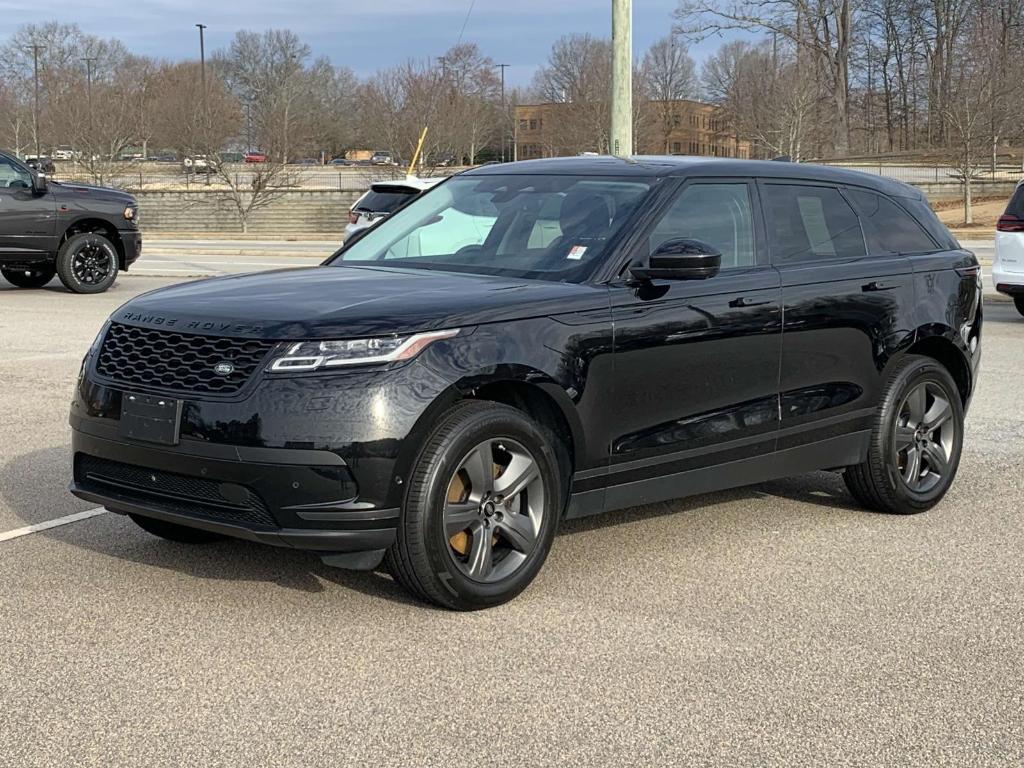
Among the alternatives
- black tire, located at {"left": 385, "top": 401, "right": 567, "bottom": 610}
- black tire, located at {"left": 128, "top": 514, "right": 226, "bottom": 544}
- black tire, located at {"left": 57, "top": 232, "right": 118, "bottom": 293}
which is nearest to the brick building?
black tire, located at {"left": 57, "top": 232, "right": 118, "bottom": 293}

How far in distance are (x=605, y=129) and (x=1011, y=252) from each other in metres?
43.2

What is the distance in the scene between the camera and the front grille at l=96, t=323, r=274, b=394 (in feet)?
15.4

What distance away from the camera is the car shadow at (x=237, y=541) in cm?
538

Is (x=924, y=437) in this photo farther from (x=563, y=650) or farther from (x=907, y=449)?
(x=563, y=650)

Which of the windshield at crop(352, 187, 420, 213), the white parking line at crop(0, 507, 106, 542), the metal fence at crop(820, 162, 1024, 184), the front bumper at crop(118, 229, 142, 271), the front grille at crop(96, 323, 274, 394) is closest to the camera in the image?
→ the front grille at crop(96, 323, 274, 394)

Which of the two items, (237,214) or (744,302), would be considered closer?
(744,302)

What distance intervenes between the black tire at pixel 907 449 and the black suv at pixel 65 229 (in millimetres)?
13530

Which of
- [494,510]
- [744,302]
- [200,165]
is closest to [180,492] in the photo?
[494,510]

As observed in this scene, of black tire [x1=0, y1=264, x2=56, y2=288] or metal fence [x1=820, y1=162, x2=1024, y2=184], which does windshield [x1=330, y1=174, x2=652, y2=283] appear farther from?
metal fence [x1=820, y1=162, x2=1024, y2=184]

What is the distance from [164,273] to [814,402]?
18.6 meters

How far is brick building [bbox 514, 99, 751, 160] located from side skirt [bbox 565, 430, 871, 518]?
134 ft

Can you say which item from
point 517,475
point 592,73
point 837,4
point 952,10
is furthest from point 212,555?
point 952,10

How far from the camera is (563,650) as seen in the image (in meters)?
4.58

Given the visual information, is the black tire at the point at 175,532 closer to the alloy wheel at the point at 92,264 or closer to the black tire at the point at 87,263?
the black tire at the point at 87,263
